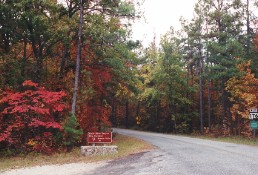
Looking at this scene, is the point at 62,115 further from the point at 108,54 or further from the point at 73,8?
the point at 73,8

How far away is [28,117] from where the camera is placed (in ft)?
58.7

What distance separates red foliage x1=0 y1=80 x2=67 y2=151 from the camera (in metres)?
16.5

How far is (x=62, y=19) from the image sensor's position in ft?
62.2

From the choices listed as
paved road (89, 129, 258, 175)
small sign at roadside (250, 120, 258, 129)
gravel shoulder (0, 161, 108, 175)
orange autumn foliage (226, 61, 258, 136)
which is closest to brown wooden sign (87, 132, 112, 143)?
gravel shoulder (0, 161, 108, 175)

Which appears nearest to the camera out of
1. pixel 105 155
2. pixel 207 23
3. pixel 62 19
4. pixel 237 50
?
pixel 105 155

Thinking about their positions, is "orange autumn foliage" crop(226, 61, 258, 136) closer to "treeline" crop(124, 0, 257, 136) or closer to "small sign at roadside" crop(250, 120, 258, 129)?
"treeline" crop(124, 0, 257, 136)

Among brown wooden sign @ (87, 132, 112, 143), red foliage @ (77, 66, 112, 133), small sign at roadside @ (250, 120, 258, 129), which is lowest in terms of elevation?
brown wooden sign @ (87, 132, 112, 143)

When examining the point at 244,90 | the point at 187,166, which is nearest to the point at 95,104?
the point at 244,90

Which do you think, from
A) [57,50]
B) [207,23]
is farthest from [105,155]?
[207,23]

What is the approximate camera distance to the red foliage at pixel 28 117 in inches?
648

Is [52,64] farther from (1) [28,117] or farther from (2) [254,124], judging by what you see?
(2) [254,124]

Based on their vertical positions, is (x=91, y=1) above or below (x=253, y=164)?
above

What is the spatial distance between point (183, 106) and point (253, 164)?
2644 centimetres

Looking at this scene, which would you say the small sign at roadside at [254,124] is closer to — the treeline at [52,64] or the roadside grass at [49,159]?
the roadside grass at [49,159]
